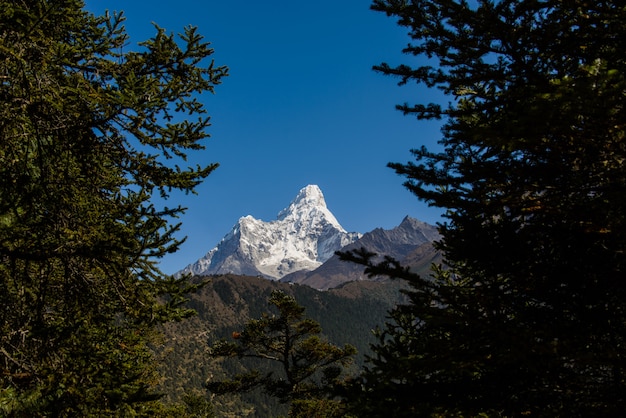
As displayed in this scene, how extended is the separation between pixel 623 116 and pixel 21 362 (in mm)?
8353

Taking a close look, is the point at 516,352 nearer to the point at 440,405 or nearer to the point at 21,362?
the point at 440,405

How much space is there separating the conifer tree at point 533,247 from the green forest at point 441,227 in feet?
0.08

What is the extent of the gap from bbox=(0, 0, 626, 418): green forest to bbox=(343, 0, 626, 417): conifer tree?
1.0 inches

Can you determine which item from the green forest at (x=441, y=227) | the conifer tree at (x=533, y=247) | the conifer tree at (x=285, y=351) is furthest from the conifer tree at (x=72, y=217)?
the conifer tree at (x=285, y=351)

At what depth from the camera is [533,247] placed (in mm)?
5148

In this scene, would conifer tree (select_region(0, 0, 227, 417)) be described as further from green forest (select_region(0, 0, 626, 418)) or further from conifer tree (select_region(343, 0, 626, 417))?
conifer tree (select_region(343, 0, 626, 417))

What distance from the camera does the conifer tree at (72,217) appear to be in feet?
18.0

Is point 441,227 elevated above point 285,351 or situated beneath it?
elevated above

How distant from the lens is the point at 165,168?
7172 mm

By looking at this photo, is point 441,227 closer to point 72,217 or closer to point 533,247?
point 533,247

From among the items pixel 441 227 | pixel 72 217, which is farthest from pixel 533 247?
pixel 72 217

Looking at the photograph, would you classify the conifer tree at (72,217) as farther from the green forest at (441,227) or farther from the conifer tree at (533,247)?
the conifer tree at (533,247)

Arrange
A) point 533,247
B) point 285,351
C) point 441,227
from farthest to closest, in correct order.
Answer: point 285,351 < point 441,227 < point 533,247

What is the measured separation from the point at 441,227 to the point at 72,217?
248 inches
